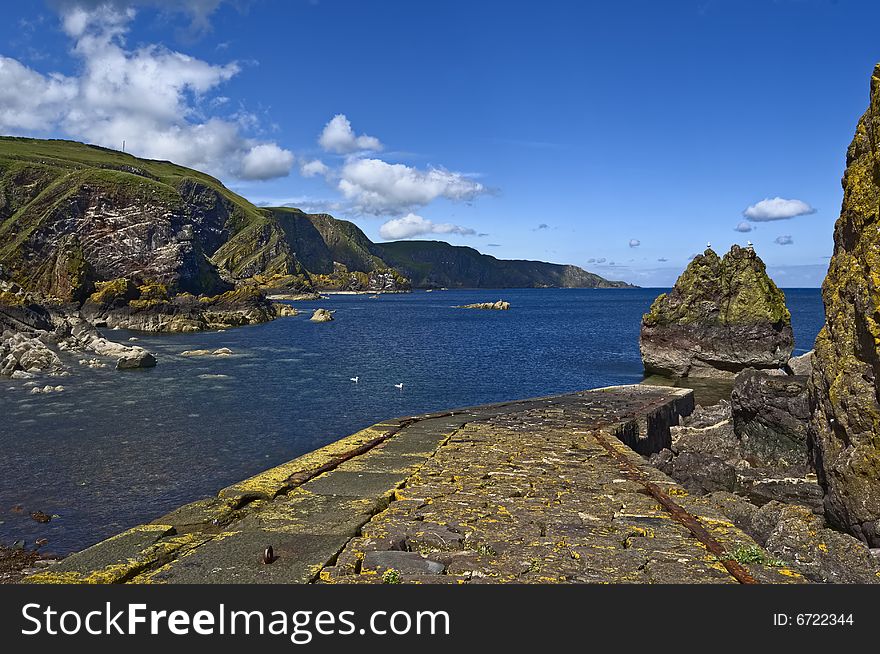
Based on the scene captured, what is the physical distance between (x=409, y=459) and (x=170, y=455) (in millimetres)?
13881

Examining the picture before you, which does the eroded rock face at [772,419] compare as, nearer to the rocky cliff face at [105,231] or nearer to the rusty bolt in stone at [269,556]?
the rusty bolt in stone at [269,556]

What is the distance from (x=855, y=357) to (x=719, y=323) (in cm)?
3412

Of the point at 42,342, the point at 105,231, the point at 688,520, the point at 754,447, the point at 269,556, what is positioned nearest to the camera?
the point at 269,556

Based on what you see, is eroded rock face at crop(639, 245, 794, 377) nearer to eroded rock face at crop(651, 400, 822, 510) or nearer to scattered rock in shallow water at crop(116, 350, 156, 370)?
eroded rock face at crop(651, 400, 822, 510)

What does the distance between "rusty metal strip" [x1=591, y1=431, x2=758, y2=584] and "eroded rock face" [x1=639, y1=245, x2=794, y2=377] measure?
1383 inches

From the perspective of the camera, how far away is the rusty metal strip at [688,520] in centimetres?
680

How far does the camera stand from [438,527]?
8.38 meters

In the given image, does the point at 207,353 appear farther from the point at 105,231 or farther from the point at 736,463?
the point at 105,231

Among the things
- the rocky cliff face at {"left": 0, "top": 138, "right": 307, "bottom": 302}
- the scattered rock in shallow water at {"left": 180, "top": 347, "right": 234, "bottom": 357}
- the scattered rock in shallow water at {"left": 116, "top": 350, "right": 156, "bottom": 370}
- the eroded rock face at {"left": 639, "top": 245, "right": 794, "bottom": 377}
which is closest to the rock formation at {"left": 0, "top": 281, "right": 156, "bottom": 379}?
the scattered rock in shallow water at {"left": 116, "top": 350, "right": 156, "bottom": 370}

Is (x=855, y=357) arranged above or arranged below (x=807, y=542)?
above

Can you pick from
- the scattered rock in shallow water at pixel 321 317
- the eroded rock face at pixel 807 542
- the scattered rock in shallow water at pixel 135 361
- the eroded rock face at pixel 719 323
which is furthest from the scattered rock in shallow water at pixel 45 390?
the scattered rock in shallow water at pixel 321 317

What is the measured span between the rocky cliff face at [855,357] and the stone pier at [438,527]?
4.30 m

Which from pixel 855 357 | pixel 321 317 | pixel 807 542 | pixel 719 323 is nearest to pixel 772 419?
pixel 855 357

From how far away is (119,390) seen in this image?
1398 inches
